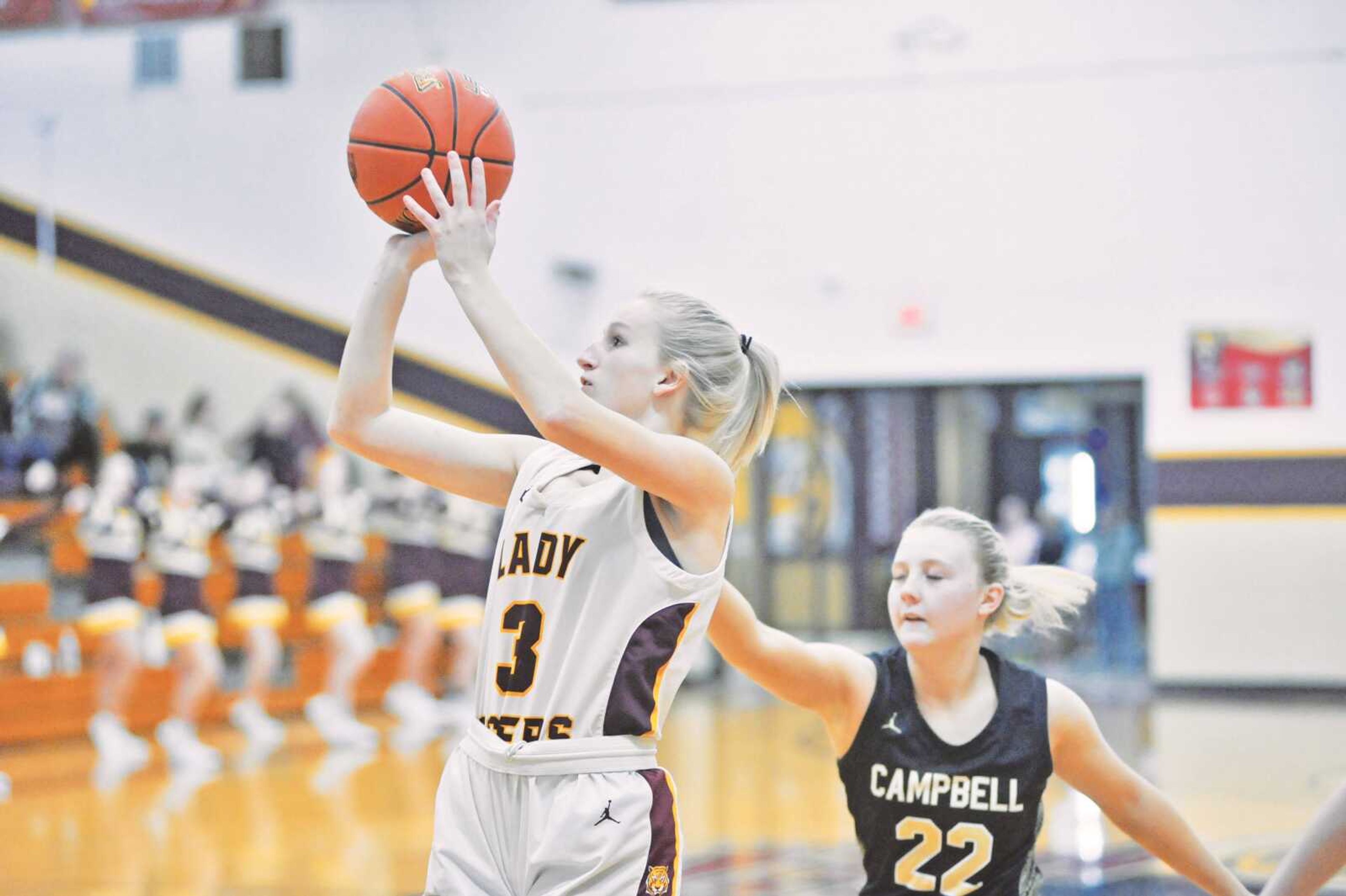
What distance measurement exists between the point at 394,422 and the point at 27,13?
853cm

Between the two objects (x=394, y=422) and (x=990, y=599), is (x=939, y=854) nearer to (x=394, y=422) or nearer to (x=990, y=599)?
(x=990, y=599)

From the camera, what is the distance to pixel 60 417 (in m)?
→ 9.92

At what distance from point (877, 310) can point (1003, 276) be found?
0.92 meters

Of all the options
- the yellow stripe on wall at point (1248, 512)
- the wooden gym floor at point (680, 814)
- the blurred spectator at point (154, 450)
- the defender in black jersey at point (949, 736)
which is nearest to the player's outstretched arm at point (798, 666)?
the defender in black jersey at point (949, 736)

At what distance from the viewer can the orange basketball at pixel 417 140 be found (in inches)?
80.2

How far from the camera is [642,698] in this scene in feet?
6.20

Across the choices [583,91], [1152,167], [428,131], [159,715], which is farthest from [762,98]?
[428,131]

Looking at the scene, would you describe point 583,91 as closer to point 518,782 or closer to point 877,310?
point 877,310

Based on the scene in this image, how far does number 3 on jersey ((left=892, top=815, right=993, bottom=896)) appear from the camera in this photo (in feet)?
7.74

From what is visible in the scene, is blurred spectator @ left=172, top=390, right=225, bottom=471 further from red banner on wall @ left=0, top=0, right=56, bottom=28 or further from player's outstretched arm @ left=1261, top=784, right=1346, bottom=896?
player's outstretched arm @ left=1261, top=784, right=1346, bottom=896

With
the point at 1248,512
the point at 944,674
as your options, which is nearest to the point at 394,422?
the point at 944,674

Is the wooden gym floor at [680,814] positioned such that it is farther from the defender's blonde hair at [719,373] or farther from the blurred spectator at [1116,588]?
the defender's blonde hair at [719,373]

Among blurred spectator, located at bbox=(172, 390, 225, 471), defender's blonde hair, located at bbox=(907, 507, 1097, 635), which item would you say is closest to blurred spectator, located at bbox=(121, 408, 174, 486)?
blurred spectator, located at bbox=(172, 390, 225, 471)

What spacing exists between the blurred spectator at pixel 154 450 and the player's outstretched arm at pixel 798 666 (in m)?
8.01
